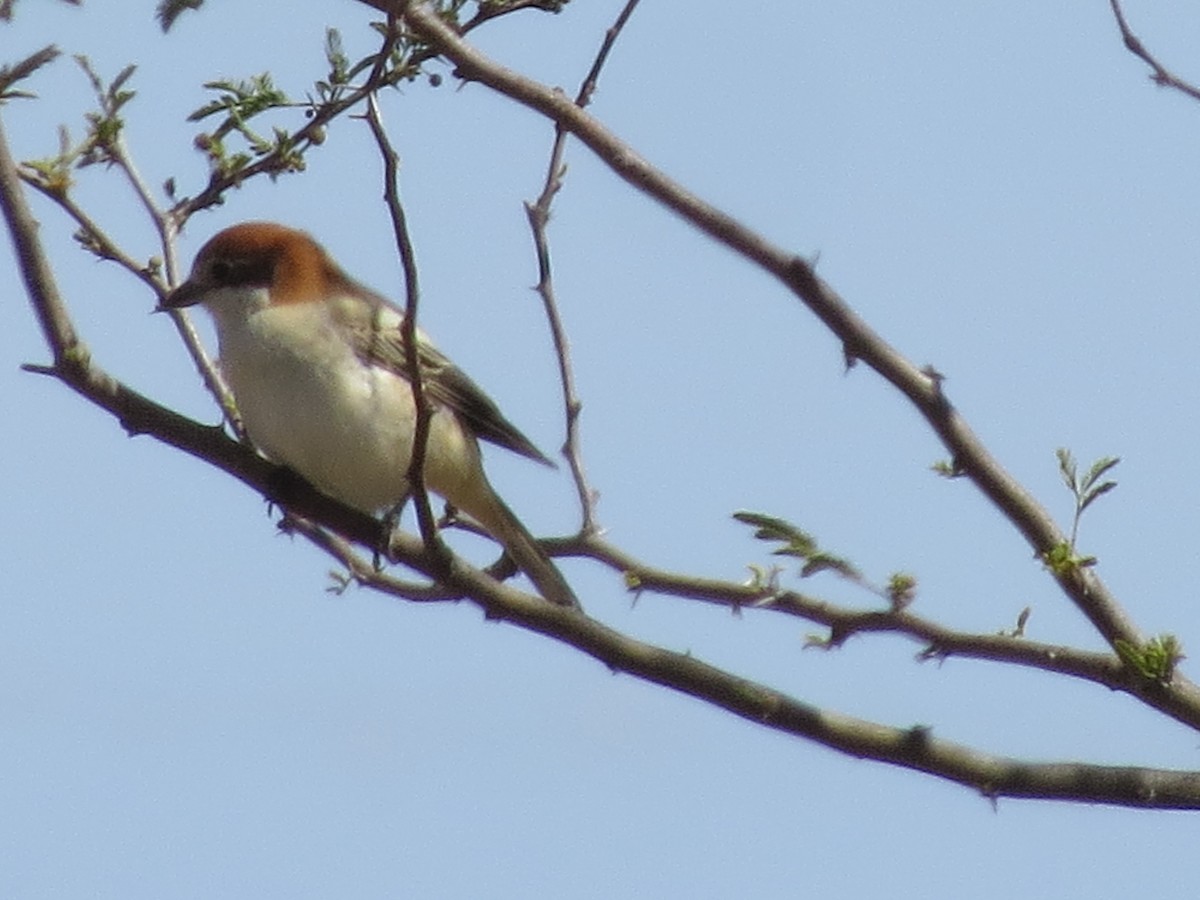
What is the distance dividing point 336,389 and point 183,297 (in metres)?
0.54

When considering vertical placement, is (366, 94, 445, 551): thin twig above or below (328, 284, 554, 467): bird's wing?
below

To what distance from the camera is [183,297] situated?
545 centimetres

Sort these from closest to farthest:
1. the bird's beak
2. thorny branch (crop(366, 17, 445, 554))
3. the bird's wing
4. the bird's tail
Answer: thorny branch (crop(366, 17, 445, 554)) → the bird's beak → the bird's tail → the bird's wing

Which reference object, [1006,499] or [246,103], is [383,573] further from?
[1006,499]

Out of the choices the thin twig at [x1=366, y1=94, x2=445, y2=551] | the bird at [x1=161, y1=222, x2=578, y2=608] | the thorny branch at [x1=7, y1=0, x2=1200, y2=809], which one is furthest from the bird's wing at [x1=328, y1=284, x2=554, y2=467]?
the thin twig at [x1=366, y1=94, x2=445, y2=551]

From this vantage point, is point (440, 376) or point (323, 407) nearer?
point (323, 407)

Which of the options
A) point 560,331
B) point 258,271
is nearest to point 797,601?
point 560,331

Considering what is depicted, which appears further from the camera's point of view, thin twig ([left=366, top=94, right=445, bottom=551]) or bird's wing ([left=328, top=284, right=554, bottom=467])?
bird's wing ([left=328, top=284, right=554, bottom=467])

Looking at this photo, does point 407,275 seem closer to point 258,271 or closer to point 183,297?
point 183,297

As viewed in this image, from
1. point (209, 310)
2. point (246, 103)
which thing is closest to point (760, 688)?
point (246, 103)

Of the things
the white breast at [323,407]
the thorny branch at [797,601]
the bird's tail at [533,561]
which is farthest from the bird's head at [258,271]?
the thorny branch at [797,601]

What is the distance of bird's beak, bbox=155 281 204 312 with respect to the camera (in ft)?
17.1

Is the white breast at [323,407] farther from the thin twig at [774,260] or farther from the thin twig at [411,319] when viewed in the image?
the thin twig at [774,260]

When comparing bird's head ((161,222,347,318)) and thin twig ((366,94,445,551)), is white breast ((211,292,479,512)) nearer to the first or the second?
bird's head ((161,222,347,318))
